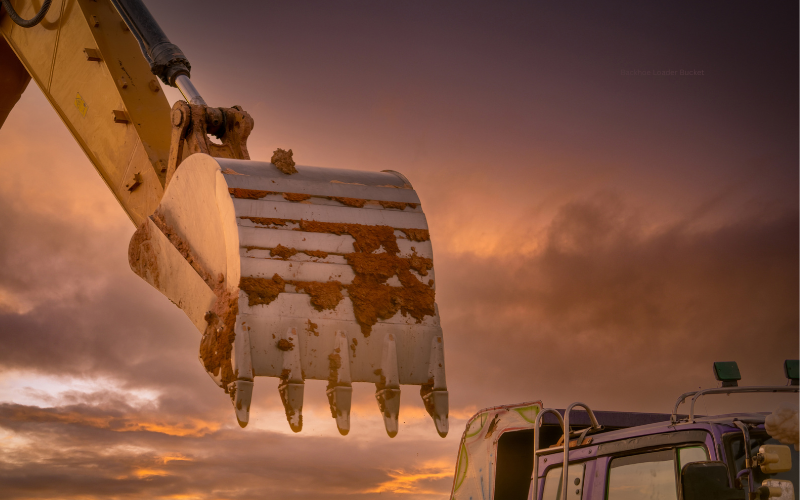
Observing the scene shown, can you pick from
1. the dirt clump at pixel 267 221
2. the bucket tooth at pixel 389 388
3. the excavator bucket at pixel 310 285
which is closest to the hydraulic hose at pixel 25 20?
the excavator bucket at pixel 310 285

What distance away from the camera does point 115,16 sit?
6375 millimetres

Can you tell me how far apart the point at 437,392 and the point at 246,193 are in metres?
1.55

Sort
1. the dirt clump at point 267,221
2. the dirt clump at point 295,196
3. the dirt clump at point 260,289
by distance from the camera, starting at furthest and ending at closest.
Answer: the dirt clump at point 295,196, the dirt clump at point 267,221, the dirt clump at point 260,289

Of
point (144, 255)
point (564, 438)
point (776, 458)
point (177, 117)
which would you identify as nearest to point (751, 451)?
Result: point (776, 458)

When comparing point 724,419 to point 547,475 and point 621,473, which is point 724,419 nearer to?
point 621,473

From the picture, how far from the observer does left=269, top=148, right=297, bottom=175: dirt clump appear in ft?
14.9

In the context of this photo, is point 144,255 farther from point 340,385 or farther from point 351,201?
point 340,385

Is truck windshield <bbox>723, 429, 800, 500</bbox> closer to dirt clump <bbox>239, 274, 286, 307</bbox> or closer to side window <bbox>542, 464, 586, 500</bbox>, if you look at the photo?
side window <bbox>542, 464, 586, 500</bbox>

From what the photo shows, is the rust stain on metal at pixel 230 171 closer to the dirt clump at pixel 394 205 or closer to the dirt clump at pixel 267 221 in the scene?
the dirt clump at pixel 267 221

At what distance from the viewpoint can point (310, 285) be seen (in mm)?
4047

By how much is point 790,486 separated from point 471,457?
207 cm

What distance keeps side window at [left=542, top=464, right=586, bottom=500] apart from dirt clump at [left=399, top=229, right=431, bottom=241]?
147cm

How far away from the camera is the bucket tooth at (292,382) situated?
3789 mm

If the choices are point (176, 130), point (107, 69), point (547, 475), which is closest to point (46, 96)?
point (107, 69)
